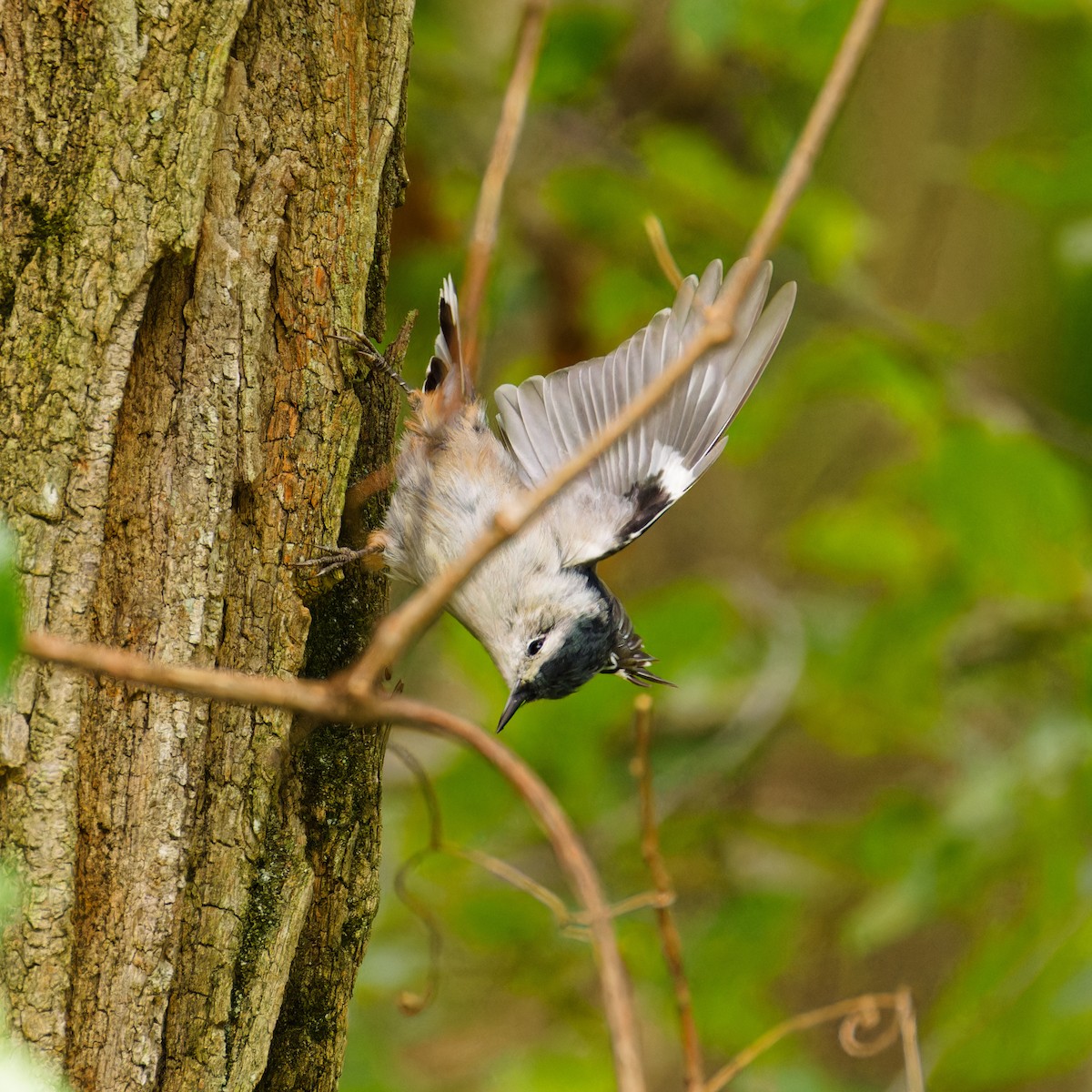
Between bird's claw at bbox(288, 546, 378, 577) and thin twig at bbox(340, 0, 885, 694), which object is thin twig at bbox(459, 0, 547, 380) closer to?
thin twig at bbox(340, 0, 885, 694)

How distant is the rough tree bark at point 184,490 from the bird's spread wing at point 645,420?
29.6 inches

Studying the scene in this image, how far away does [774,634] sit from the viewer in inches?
168

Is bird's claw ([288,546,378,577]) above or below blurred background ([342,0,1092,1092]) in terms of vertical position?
below

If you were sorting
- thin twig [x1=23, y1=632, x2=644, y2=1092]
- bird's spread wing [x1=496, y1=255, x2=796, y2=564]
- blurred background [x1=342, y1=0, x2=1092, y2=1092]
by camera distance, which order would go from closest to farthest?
1. thin twig [x1=23, y1=632, x2=644, y2=1092]
2. bird's spread wing [x1=496, y1=255, x2=796, y2=564]
3. blurred background [x1=342, y1=0, x2=1092, y2=1092]

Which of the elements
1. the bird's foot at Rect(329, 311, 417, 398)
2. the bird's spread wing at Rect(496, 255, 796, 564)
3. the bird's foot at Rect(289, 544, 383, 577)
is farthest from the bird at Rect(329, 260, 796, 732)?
the bird's foot at Rect(289, 544, 383, 577)

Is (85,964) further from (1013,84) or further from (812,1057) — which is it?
(1013,84)

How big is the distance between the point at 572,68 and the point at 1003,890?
11.3ft

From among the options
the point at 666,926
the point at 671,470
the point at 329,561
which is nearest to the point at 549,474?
the point at 671,470

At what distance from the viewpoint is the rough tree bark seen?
161 cm

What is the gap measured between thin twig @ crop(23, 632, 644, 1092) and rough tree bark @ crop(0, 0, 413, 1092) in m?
0.76

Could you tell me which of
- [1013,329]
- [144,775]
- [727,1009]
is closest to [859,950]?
[727,1009]

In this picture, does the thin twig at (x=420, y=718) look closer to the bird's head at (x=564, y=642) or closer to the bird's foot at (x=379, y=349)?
the bird's foot at (x=379, y=349)

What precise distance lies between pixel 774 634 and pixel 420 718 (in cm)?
345

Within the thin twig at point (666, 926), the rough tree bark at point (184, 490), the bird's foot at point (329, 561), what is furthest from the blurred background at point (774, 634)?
the bird's foot at point (329, 561)
